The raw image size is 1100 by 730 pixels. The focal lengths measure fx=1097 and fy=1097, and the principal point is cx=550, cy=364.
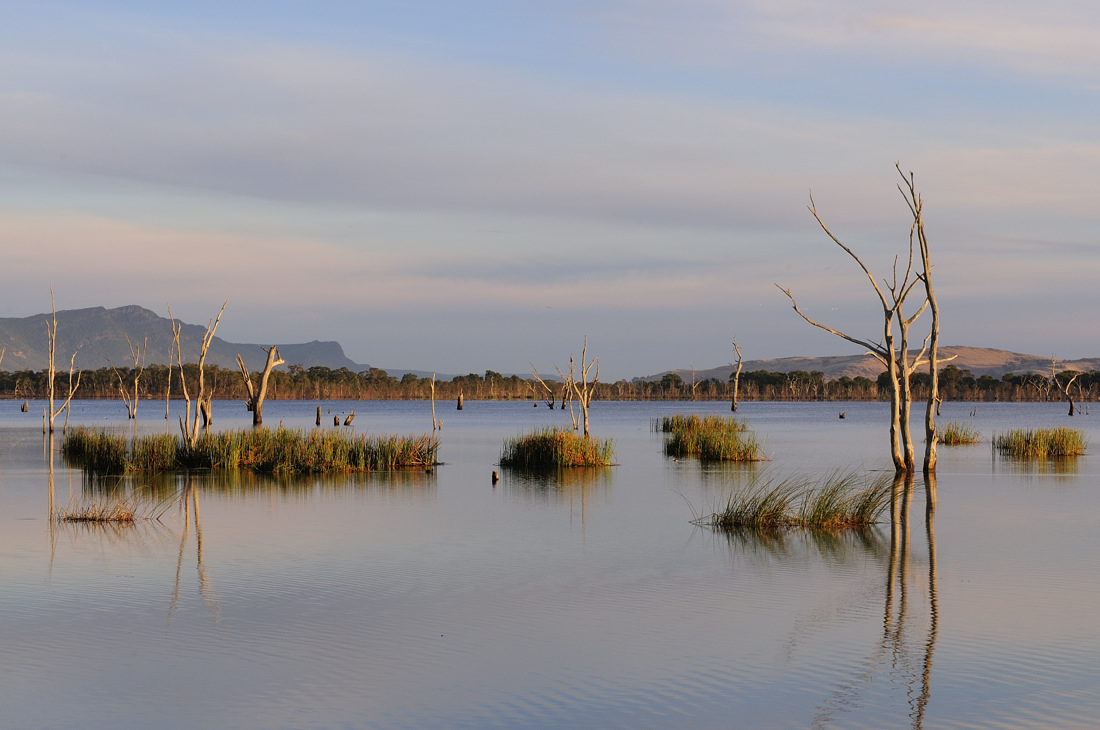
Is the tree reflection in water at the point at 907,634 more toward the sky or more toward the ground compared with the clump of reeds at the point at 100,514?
more toward the ground

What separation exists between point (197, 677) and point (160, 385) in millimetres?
120740

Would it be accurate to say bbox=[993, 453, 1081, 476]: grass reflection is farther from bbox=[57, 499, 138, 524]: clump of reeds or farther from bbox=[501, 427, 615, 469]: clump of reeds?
bbox=[57, 499, 138, 524]: clump of reeds

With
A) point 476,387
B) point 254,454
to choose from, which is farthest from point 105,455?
point 476,387

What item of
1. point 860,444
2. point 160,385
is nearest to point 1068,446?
point 860,444

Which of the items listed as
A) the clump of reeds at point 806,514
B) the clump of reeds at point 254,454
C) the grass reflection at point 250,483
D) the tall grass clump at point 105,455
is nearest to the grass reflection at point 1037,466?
the clump of reeds at point 806,514

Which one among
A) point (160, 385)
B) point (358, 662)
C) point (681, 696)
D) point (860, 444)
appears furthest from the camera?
point (160, 385)

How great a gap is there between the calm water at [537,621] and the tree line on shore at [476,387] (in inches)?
3776

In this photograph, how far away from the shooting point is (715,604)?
32.1 feet

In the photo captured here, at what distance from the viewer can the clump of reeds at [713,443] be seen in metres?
28.7

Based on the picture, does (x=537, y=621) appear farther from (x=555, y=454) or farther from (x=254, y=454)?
(x=555, y=454)

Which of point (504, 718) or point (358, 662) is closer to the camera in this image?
point (504, 718)

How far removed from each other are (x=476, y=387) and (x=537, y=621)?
371 feet

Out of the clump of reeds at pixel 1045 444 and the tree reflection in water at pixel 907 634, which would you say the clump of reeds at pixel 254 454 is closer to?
the tree reflection in water at pixel 907 634

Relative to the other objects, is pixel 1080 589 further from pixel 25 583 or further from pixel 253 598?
pixel 25 583
